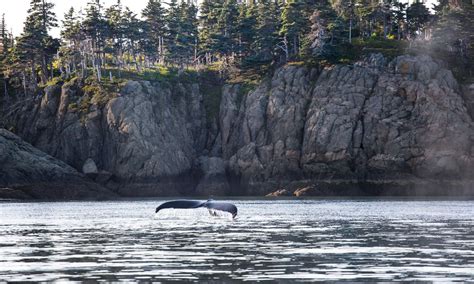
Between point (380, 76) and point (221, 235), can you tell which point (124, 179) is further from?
point (221, 235)

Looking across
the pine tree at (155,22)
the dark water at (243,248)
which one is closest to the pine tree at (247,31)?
the pine tree at (155,22)

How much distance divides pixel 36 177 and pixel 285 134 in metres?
38.5

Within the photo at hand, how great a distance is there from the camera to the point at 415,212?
72688 mm

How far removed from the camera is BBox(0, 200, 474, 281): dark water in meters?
29.5

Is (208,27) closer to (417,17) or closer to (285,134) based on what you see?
(417,17)

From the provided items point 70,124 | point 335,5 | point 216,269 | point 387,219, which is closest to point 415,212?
point 387,219

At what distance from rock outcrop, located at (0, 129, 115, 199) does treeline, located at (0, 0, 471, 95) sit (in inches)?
1029

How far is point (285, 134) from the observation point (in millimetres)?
128750

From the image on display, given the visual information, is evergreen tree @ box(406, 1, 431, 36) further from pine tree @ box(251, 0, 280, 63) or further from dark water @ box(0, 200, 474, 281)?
dark water @ box(0, 200, 474, 281)

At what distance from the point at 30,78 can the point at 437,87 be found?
77077mm

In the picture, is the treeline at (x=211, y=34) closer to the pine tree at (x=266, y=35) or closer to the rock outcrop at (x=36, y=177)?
the pine tree at (x=266, y=35)

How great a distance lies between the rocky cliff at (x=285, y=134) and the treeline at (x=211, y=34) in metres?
11.4

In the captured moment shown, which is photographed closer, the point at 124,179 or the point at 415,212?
the point at 415,212

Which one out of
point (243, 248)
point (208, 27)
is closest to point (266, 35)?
point (208, 27)
